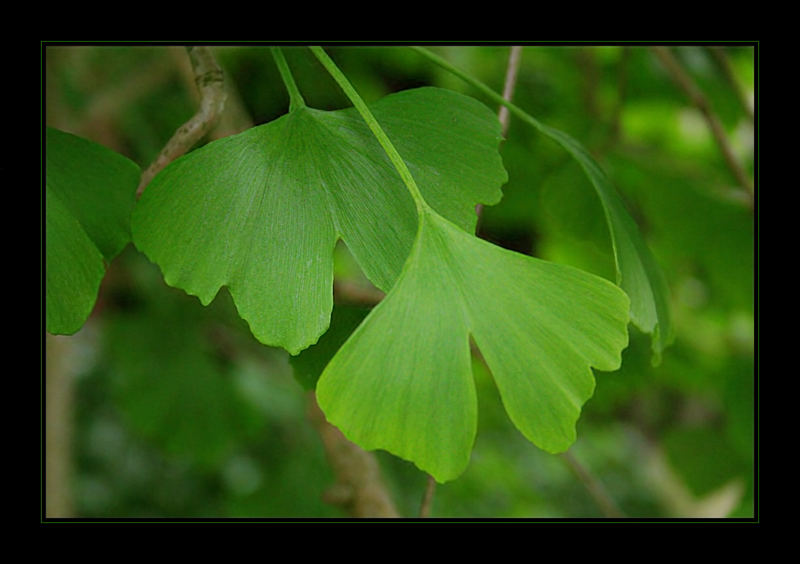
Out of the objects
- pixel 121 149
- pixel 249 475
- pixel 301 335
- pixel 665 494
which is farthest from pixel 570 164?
pixel 665 494

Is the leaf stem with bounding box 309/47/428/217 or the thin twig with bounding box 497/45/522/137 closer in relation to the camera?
the leaf stem with bounding box 309/47/428/217

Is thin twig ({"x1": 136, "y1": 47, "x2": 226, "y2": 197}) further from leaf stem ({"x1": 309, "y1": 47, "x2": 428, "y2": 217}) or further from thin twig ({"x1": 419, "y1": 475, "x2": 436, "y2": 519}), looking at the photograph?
thin twig ({"x1": 419, "y1": 475, "x2": 436, "y2": 519})

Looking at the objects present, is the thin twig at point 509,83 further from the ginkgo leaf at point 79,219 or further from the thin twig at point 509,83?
the ginkgo leaf at point 79,219

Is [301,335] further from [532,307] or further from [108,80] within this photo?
[108,80]

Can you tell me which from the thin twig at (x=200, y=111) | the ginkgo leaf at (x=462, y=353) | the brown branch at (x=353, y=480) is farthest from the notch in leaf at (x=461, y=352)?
the brown branch at (x=353, y=480)

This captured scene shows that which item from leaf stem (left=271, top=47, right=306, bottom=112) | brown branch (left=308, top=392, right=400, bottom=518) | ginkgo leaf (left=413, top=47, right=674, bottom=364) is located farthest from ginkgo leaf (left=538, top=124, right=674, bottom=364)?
brown branch (left=308, top=392, right=400, bottom=518)
